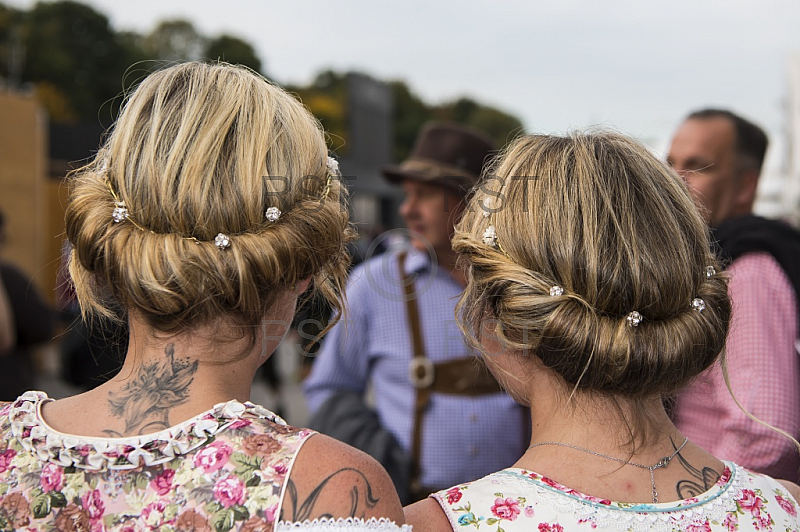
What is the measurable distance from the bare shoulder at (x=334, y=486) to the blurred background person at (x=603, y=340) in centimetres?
16

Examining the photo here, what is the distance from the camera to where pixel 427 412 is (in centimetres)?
285

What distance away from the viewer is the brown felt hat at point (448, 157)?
11.2ft

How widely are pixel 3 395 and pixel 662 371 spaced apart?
10.1 feet

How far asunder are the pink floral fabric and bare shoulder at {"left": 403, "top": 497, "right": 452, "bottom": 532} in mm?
271

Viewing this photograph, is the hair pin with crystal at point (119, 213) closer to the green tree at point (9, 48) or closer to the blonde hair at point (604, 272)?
the blonde hair at point (604, 272)

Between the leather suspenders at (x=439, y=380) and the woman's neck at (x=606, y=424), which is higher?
the woman's neck at (x=606, y=424)

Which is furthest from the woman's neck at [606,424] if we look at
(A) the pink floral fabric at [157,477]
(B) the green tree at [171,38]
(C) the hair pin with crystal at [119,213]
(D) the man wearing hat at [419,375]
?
(B) the green tree at [171,38]

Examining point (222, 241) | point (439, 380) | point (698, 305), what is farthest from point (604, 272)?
point (439, 380)

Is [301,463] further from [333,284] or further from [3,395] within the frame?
[3,395]

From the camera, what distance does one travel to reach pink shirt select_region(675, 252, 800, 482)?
6.56 feet

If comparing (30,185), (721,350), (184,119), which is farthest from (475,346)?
(30,185)

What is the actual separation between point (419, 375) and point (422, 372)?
17mm

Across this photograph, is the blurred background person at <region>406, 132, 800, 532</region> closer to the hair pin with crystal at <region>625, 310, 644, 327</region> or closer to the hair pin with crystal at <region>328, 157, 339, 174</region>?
the hair pin with crystal at <region>625, 310, 644, 327</region>

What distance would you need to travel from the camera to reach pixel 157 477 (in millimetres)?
1093
